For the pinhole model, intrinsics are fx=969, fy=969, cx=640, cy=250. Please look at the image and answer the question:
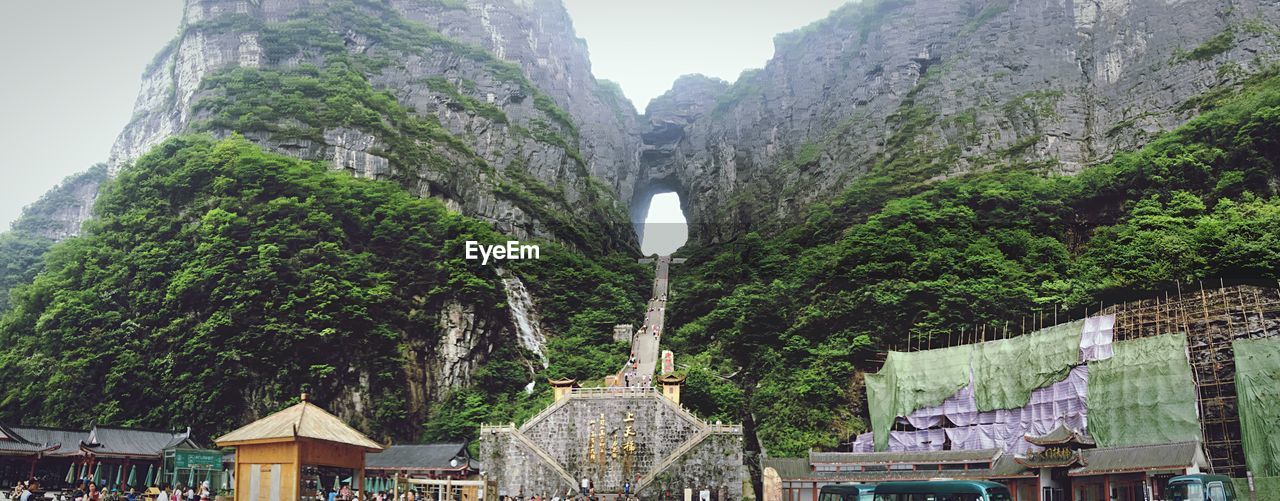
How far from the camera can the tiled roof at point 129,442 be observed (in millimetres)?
31336

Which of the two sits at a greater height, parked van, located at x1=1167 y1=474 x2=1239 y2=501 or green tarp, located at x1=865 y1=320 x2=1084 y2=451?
green tarp, located at x1=865 y1=320 x2=1084 y2=451

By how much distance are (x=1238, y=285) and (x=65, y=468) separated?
39724mm

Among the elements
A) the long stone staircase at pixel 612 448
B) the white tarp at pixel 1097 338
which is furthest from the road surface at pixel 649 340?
the white tarp at pixel 1097 338

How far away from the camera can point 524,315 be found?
1966 inches

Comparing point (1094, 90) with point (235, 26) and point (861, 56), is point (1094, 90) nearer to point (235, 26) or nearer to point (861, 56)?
point (861, 56)

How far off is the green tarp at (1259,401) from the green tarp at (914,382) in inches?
366

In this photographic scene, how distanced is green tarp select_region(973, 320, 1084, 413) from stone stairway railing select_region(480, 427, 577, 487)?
1525cm

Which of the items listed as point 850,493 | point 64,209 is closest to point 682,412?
point 850,493

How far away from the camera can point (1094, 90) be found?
56.8 m

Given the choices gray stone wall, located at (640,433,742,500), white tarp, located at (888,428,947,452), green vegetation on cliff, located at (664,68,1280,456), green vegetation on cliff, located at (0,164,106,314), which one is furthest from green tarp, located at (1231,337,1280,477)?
green vegetation on cliff, located at (0,164,106,314)

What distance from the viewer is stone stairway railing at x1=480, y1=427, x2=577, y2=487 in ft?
107

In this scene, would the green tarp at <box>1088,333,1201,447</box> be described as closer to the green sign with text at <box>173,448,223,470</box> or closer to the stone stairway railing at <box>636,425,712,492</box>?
the stone stairway railing at <box>636,425,712,492</box>

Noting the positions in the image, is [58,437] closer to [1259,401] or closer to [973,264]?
[973,264]

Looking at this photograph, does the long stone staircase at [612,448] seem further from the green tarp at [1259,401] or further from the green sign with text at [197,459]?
the green tarp at [1259,401]
